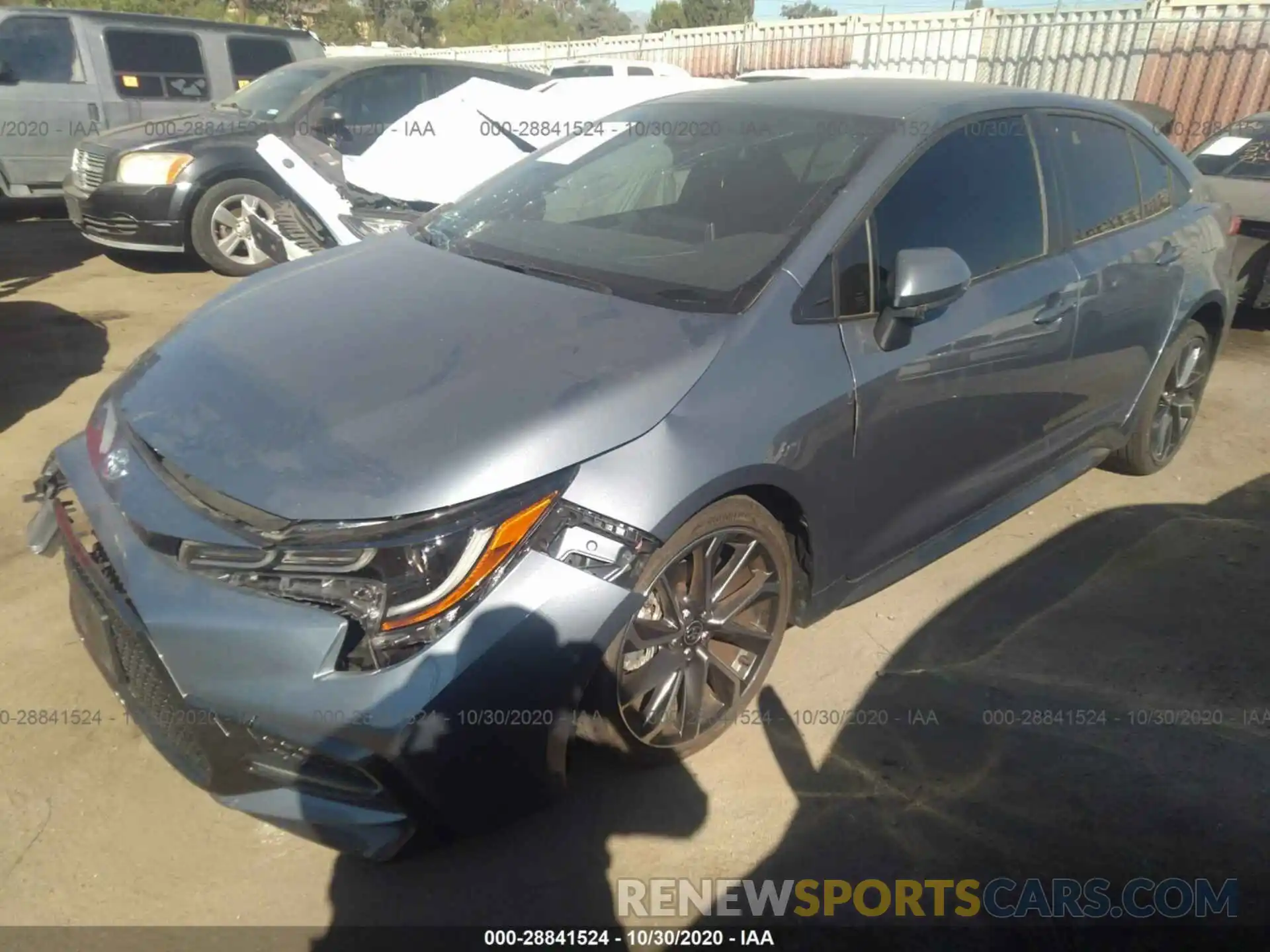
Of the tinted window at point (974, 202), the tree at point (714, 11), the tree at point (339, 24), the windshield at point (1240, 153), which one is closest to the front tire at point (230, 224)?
the tinted window at point (974, 202)

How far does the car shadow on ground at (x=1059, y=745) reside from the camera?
2.36 meters

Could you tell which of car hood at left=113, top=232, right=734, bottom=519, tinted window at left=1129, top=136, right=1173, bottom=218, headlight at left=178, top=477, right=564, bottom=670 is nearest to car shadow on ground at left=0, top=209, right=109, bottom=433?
car hood at left=113, top=232, right=734, bottom=519

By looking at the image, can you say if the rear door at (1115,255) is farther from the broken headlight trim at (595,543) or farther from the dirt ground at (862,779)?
the broken headlight trim at (595,543)

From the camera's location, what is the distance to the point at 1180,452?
4.83 meters

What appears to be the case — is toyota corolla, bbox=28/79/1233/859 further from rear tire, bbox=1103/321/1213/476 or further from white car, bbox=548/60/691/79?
white car, bbox=548/60/691/79

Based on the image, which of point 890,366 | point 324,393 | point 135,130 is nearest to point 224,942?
point 324,393

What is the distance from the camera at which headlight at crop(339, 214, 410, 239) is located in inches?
181

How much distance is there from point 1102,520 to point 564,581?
3097mm

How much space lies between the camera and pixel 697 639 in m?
2.47

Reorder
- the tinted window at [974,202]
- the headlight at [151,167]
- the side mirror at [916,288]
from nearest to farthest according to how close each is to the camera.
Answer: the side mirror at [916,288]
the tinted window at [974,202]
the headlight at [151,167]

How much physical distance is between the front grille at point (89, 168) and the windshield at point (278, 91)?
118 centimetres

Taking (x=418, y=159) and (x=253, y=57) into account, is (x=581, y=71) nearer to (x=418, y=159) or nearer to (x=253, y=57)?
(x=253, y=57)

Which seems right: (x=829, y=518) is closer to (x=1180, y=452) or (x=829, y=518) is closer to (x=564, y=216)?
(x=564, y=216)

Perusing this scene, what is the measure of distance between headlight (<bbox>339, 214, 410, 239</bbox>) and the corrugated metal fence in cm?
601
